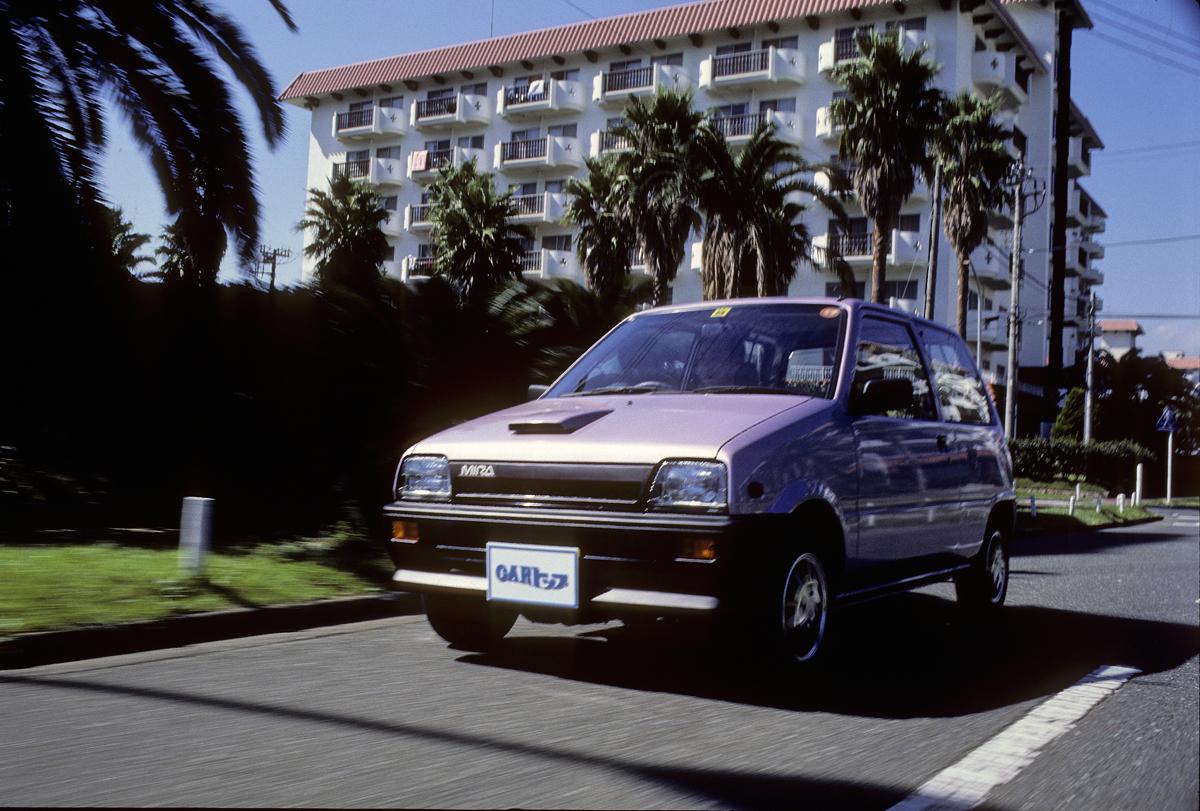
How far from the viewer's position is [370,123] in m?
59.8

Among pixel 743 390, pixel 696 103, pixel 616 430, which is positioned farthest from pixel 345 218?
pixel 616 430

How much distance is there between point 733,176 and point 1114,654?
25.5m

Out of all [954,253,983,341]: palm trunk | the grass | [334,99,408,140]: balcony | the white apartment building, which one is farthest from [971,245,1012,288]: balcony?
the grass

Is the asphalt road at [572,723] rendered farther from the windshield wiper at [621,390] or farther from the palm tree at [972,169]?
the palm tree at [972,169]

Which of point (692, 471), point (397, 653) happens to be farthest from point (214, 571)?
point (692, 471)

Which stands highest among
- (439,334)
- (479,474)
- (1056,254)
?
(1056,254)

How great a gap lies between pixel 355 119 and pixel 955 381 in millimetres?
57404

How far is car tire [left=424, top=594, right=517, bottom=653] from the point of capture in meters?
5.51

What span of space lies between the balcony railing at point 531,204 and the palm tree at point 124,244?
130 ft

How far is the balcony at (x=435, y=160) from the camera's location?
56812 mm

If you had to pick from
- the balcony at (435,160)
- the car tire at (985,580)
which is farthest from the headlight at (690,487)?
the balcony at (435,160)

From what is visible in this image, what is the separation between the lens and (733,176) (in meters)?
30.7

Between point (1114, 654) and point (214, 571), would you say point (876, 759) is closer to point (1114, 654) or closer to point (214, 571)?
point (1114, 654)

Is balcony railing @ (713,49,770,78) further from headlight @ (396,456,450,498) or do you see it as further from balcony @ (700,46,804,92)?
headlight @ (396,456,450,498)
